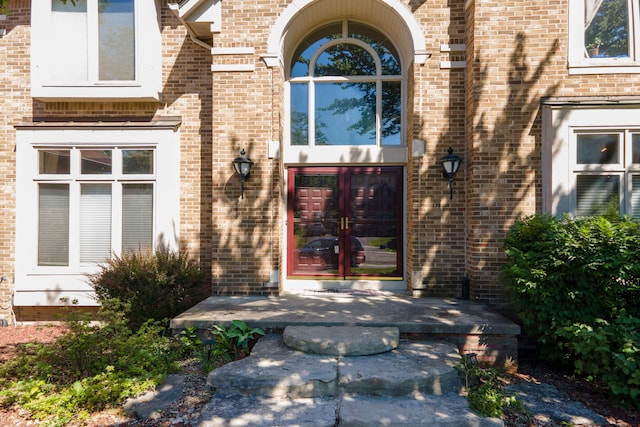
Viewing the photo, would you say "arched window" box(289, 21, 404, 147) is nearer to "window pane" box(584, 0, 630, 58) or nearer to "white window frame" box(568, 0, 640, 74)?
"white window frame" box(568, 0, 640, 74)

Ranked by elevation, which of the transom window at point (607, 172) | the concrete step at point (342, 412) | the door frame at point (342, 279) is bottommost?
the concrete step at point (342, 412)

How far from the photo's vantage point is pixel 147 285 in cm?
589

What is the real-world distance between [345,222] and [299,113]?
2247mm

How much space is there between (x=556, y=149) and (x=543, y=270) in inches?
85.4

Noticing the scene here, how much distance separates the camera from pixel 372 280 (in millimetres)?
7070

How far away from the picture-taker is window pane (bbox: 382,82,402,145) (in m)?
7.19

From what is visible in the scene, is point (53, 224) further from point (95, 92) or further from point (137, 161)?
point (95, 92)

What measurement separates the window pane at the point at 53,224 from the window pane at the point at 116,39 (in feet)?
7.38

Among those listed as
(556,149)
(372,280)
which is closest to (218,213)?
(372,280)

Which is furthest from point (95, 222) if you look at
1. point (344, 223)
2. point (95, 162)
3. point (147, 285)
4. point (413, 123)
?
point (413, 123)

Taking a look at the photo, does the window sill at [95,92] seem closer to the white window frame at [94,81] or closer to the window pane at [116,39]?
the white window frame at [94,81]

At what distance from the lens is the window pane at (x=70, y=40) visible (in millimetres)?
6879

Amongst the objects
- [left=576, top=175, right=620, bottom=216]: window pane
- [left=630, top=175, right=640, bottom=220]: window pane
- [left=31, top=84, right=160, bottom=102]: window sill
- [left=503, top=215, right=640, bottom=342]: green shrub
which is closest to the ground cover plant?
[left=503, top=215, right=640, bottom=342]: green shrub

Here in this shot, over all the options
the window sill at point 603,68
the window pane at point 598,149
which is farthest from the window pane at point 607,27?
the window pane at point 598,149
